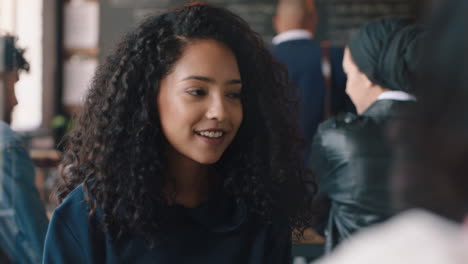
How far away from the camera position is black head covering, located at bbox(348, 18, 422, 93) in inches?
63.6

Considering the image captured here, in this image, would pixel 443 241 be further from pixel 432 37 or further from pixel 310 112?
pixel 310 112

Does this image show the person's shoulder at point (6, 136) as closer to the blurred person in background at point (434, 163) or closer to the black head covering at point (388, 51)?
the black head covering at point (388, 51)

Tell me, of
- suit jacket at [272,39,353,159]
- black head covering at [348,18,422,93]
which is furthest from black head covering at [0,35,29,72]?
suit jacket at [272,39,353,159]

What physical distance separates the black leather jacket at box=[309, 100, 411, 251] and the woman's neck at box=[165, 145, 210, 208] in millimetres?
586

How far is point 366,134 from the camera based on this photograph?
157 centimetres

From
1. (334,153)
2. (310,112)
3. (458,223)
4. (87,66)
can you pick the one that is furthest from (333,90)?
(87,66)

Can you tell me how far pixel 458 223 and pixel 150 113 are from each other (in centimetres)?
85

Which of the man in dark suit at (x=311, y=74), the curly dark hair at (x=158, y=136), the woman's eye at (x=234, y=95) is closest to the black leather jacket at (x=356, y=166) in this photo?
the curly dark hair at (x=158, y=136)

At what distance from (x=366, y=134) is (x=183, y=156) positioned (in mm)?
652

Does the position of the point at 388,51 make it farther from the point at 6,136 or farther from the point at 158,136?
the point at 6,136

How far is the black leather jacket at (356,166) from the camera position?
5.09ft

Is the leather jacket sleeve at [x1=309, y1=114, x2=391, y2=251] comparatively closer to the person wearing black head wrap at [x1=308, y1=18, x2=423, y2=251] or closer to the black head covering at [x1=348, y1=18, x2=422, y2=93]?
the person wearing black head wrap at [x1=308, y1=18, x2=423, y2=251]

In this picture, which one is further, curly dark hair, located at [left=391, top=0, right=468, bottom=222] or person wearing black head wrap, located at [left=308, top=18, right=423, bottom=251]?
person wearing black head wrap, located at [left=308, top=18, right=423, bottom=251]

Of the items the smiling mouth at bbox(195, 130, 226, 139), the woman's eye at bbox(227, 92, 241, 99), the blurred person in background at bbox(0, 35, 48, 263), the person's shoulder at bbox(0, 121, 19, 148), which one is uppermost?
the woman's eye at bbox(227, 92, 241, 99)
